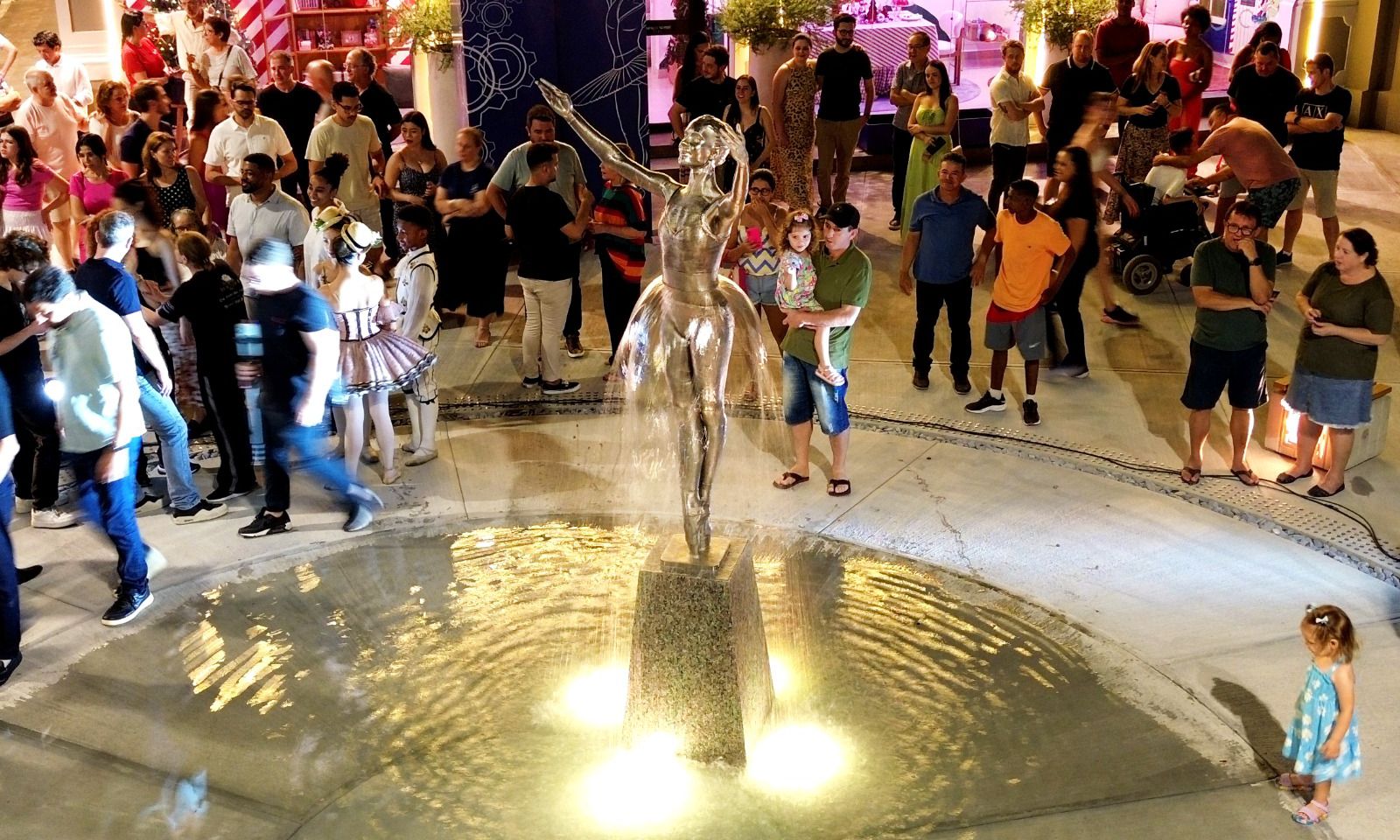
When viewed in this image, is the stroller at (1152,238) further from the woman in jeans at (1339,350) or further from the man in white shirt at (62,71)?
the man in white shirt at (62,71)

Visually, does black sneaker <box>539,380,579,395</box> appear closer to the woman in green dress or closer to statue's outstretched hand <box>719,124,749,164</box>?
the woman in green dress

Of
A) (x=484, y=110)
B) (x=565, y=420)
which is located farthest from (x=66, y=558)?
(x=484, y=110)

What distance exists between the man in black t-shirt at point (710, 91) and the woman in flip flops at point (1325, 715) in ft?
28.0

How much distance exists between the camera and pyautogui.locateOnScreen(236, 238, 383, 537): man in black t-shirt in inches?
285

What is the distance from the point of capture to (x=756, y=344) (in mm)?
6047

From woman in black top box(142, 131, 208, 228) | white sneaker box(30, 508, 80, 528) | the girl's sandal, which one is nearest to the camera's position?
the girl's sandal

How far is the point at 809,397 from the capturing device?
8.16 m

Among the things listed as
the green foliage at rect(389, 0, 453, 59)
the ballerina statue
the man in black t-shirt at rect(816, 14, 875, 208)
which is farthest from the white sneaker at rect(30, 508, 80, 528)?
the man in black t-shirt at rect(816, 14, 875, 208)

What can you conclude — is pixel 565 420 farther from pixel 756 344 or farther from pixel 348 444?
pixel 756 344

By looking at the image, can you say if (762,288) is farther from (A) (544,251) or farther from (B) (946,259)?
(A) (544,251)

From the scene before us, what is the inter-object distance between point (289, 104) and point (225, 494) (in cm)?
568

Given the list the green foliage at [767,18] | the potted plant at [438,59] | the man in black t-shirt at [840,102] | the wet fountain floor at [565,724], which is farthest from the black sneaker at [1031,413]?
the green foliage at [767,18]

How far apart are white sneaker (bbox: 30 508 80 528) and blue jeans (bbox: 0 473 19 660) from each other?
1.49m

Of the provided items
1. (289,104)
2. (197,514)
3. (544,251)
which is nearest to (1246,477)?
(544,251)
